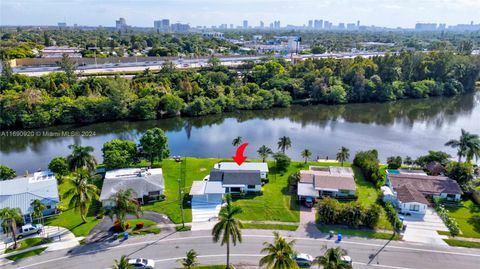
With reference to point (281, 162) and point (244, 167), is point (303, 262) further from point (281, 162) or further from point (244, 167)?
point (281, 162)

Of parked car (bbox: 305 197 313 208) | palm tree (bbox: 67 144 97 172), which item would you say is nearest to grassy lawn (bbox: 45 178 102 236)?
palm tree (bbox: 67 144 97 172)

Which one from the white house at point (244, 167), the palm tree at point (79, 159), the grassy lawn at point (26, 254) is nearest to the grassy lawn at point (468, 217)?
the white house at point (244, 167)

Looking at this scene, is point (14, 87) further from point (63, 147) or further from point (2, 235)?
point (2, 235)

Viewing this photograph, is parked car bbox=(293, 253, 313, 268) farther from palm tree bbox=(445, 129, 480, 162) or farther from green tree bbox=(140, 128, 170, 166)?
palm tree bbox=(445, 129, 480, 162)

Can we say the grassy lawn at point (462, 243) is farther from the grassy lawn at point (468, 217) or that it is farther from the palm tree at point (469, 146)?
the palm tree at point (469, 146)

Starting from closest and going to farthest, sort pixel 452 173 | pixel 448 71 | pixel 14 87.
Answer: pixel 452 173 → pixel 14 87 → pixel 448 71

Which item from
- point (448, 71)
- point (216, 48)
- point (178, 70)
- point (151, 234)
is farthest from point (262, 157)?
point (216, 48)
